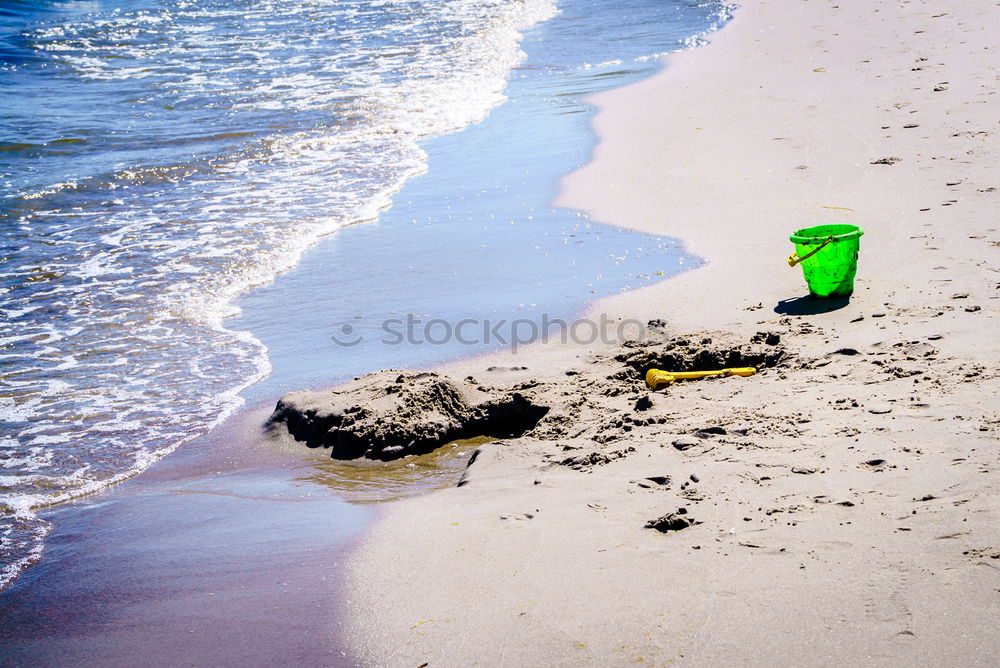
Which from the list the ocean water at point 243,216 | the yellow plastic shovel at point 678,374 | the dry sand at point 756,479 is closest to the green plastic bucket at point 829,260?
the dry sand at point 756,479

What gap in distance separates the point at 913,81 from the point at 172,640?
9196mm

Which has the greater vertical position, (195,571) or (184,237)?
(184,237)

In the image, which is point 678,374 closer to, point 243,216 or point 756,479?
point 756,479

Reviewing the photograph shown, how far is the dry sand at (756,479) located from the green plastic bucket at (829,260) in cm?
16

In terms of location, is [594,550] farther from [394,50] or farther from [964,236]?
[394,50]

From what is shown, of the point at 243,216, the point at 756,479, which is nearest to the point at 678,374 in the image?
the point at 756,479

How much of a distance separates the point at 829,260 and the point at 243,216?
564 cm

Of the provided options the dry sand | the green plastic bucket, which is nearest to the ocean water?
the dry sand

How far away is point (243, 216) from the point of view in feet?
28.0

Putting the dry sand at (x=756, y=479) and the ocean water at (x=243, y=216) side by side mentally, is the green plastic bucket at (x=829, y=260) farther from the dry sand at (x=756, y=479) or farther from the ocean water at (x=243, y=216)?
the ocean water at (x=243, y=216)

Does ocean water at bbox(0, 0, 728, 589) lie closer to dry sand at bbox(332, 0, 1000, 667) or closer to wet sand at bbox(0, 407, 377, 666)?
wet sand at bbox(0, 407, 377, 666)

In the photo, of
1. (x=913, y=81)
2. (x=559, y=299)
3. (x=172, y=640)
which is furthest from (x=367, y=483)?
(x=913, y=81)

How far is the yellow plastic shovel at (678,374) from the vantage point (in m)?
4.46

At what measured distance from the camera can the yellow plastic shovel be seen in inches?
175
